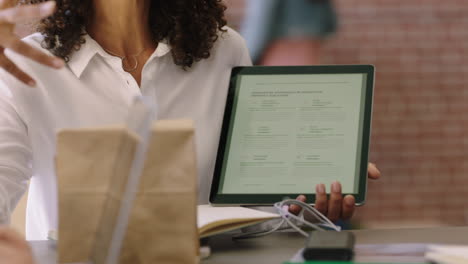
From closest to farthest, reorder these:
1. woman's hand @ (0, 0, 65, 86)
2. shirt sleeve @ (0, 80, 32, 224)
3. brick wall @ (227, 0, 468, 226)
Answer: woman's hand @ (0, 0, 65, 86) → shirt sleeve @ (0, 80, 32, 224) → brick wall @ (227, 0, 468, 226)

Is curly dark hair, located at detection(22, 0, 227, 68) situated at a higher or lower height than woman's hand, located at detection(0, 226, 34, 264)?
higher

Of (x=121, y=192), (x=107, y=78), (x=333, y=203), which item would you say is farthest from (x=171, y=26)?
(x=121, y=192)

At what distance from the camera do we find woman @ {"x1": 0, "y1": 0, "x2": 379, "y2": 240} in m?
1.58

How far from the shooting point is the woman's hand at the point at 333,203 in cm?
137

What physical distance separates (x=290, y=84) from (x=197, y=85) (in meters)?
0.35

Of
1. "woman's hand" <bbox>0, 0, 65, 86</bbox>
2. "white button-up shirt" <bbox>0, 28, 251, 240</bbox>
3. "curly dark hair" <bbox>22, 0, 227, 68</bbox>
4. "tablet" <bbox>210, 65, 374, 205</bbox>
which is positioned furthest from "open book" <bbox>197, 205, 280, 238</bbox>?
"curly dark hair" <bbox>22, 0, 227, 68</bbox>

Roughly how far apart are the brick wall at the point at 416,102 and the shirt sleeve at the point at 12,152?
2807mm

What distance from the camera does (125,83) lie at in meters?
1.65

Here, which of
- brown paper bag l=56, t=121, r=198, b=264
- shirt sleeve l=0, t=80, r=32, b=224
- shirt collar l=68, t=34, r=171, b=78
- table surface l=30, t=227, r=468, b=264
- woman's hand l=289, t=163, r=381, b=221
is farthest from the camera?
shirt collar l=68, t=34, r=171, b=78

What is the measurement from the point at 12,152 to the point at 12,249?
0.73 metres

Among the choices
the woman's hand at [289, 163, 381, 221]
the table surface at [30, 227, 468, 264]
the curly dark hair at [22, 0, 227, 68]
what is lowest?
the table surface at [30, 227, 468, 264]

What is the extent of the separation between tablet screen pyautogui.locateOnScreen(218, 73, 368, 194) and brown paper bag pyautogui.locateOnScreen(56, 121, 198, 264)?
474 mm

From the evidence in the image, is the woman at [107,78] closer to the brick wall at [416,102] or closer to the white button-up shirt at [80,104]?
the white button-up shirt at [80,104]

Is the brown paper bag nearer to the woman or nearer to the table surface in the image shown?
the table surface
